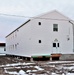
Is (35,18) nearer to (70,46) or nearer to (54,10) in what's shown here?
(54,10)

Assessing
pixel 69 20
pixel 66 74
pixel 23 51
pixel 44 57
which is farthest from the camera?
pixel 23 51

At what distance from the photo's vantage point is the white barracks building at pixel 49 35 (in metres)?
22.6

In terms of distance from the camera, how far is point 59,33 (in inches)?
932

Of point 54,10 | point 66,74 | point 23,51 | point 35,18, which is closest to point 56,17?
point 54,10

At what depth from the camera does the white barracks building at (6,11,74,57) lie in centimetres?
2264

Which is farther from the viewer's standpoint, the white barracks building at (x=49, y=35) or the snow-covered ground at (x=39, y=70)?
the white barracks building at (x=49, y=35)

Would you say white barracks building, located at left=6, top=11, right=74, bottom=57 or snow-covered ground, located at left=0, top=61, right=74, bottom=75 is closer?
snow-covered ground, located at left=0, top=61, right=74, bottom=75

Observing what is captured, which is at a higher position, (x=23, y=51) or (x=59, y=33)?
(x=59, y=33)

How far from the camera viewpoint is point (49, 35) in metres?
23.2

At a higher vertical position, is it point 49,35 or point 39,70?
point 49,35

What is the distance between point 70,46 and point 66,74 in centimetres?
1410

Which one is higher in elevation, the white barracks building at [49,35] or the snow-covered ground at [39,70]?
the white barracks building at [49,35]

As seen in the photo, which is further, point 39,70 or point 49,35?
point 49,35

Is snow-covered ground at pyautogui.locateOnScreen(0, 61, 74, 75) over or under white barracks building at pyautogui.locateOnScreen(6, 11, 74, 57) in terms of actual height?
under
